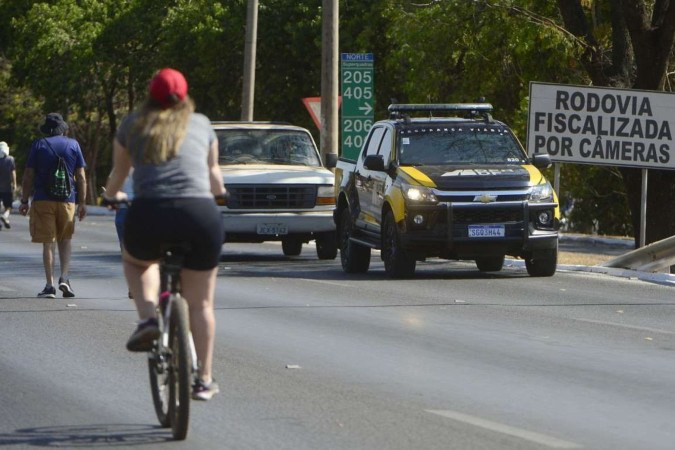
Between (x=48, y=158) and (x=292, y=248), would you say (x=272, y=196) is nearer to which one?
(x=292, y=248)

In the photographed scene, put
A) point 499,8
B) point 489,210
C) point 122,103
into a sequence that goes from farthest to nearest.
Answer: point 122,103, point 499,8, point 489,210

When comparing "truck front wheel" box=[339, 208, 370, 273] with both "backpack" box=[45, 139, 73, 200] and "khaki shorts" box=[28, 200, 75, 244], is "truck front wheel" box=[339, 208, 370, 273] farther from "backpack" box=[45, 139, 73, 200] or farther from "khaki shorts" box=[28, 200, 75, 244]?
"backpack" box=[45, 139, 73, 200]

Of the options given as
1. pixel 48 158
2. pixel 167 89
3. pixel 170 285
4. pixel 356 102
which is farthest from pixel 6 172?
pixel 167 89

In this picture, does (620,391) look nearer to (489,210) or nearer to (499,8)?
(489,210)

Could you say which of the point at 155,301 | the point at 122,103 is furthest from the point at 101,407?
the point at 122,103

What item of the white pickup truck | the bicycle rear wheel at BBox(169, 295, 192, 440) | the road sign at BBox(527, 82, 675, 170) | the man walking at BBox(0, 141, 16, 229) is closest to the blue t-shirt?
the white pickup truck

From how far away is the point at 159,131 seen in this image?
24.9 ft

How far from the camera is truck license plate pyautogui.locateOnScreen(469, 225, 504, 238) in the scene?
17.9m

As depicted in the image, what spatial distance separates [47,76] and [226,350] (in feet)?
158

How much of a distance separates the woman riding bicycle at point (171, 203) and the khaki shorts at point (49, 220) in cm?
791

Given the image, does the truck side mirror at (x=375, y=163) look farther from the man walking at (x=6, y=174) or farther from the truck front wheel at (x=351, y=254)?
the man walking at (x=6, y=174)

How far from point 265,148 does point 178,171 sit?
15530mm

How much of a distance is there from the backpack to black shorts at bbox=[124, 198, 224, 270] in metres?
7.92

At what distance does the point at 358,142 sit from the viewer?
26.4m
